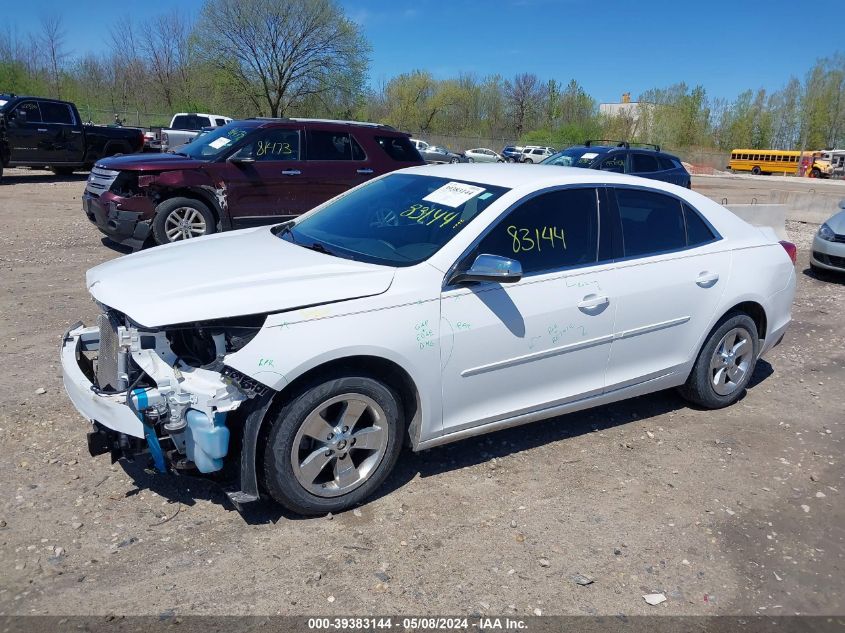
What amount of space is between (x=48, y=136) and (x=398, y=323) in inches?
670

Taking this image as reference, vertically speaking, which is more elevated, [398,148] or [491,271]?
[398,148]

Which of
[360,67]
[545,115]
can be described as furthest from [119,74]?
[545,115]

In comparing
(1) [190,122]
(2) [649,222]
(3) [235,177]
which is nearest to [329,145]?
(3) [235,177]

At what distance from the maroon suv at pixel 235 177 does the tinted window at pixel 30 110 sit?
9.42 metres

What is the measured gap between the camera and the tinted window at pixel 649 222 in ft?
14.3

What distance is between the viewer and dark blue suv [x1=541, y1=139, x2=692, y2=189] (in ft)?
44.0

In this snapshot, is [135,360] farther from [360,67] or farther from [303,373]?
[360,67]

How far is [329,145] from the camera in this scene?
9734 mm

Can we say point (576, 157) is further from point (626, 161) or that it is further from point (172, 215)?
point (172, 215)

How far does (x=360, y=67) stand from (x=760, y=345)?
39034 millimetres

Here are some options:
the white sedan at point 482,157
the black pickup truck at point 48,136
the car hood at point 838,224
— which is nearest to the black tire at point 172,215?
the car hood at point 838,224

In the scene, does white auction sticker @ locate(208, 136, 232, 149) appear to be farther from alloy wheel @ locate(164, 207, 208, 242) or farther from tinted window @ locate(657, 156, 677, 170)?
tinted window @ locate(657, 156, 677, 170)

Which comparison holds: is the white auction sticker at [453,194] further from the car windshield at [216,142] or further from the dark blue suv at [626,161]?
the dark blue suv at [626,161]

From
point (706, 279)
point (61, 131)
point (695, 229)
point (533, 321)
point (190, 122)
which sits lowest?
point (533, 321)
